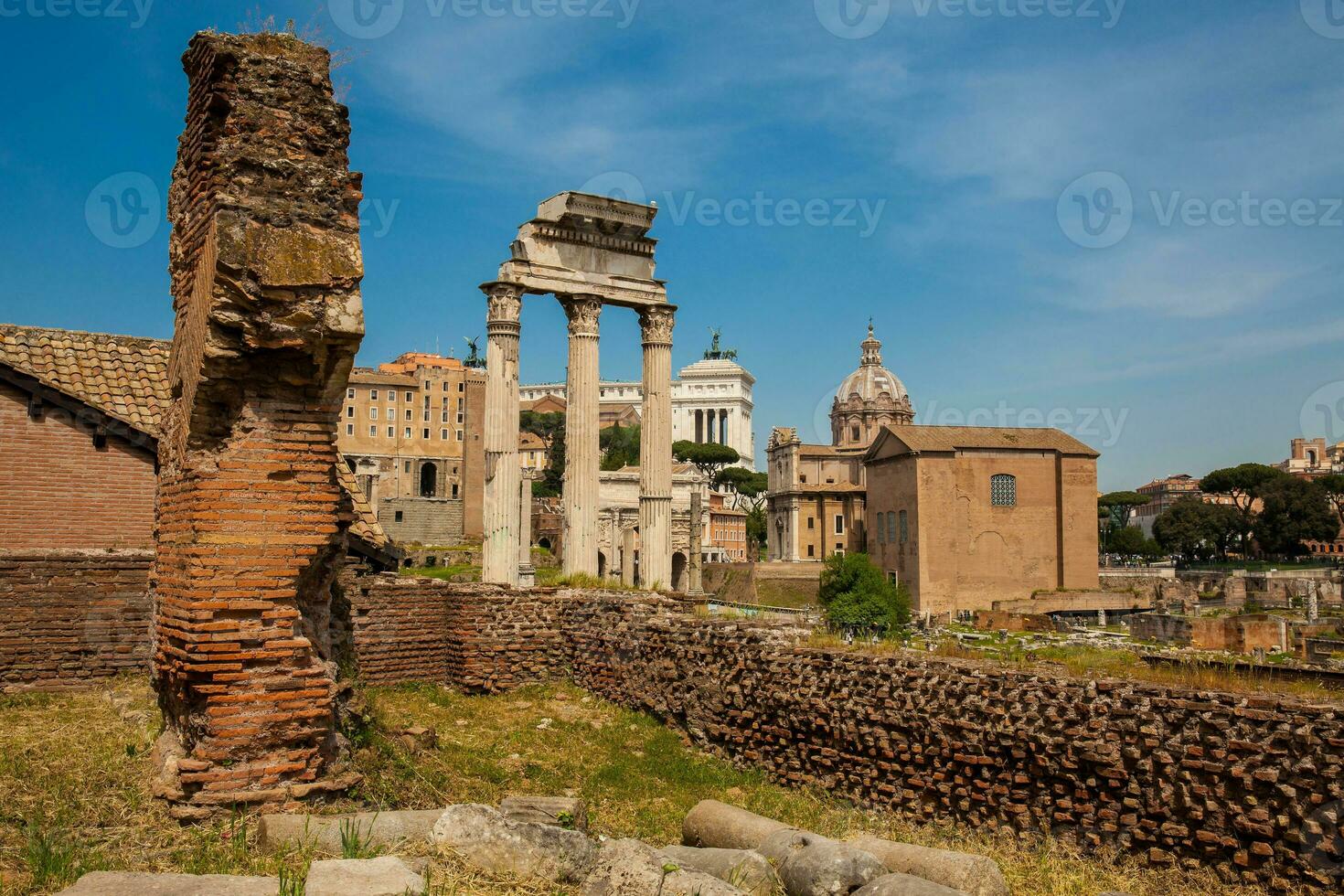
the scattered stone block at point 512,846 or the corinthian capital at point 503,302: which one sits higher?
the corinthian capital at point 503,302

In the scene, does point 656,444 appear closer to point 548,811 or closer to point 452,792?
point 452,792

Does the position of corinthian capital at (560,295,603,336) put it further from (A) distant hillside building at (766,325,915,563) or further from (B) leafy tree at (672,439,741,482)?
(B) leafy tree at (672,439,741,482)

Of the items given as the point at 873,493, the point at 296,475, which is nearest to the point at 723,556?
the point at 873,493

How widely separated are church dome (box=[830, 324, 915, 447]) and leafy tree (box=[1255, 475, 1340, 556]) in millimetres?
28837

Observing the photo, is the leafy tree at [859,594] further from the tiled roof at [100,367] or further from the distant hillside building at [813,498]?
the tiled roof at [100,367]

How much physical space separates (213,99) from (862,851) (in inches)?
247

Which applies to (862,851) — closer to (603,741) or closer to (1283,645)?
(603,741)

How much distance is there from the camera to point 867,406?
93312mm

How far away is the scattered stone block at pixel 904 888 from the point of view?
5656 mm

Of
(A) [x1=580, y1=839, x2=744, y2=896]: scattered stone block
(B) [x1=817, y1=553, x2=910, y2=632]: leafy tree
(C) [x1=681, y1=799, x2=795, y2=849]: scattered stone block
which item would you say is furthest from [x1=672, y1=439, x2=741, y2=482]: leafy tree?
(A) [x1=580, y1=839, x2=744, y2=896]: scattered stone block

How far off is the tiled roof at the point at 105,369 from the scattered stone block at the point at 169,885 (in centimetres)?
927

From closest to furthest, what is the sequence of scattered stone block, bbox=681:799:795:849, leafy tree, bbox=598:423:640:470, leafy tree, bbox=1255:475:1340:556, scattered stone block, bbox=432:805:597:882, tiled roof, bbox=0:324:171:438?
1. scattered stone block, bbox=432:805:597:882
2. scattered stone block, bbox=681:799:795:849
3. tiled roof, bbox=0:324:171:438
4. leafy tree, bbox=1255:475:1340:556
5. leafy tree, bbox=598:423:640:470

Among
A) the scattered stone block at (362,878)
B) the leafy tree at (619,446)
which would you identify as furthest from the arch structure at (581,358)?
the leafy tree at (619,446)

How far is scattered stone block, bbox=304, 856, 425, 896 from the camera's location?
Answer: 4.50 m
